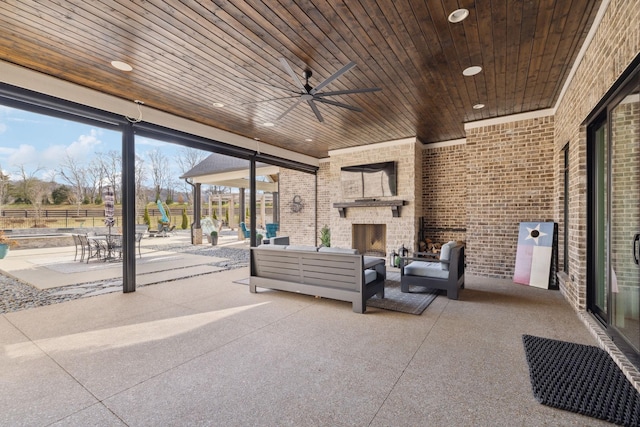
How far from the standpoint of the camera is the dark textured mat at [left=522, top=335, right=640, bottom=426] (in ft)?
6.00

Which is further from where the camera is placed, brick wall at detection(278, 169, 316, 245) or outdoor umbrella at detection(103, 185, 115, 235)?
brick wall at detection(278, 169, 316, 245)

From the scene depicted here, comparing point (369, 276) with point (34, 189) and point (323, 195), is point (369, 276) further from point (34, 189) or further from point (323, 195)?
point (34, 189)

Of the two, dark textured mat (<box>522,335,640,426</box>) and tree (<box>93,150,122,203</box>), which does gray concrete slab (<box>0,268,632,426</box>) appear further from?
tree (<box>93,150,122,203</box>)

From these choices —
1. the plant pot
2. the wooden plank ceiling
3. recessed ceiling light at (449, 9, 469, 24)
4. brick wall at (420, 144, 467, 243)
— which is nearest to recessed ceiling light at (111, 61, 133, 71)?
the wooden plank ceiling

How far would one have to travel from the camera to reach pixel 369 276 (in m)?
4.01

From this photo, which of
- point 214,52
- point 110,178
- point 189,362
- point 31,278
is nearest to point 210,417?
point 189,362

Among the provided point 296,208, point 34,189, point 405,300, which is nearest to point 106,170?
point 34,189

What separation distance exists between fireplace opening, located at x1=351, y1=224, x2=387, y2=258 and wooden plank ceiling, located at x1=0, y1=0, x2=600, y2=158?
3.54 meters

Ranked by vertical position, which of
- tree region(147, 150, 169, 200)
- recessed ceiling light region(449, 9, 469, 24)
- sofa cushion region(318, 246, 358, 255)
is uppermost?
tree region(147, 150, 169, 200)

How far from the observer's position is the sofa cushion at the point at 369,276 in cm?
392

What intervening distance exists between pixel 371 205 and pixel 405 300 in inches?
139

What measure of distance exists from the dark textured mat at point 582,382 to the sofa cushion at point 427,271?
1.66 metres

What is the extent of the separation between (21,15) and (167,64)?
124cm

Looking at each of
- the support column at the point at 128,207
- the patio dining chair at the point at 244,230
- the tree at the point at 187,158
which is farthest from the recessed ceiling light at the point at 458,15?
the tree at the point at 187,158
